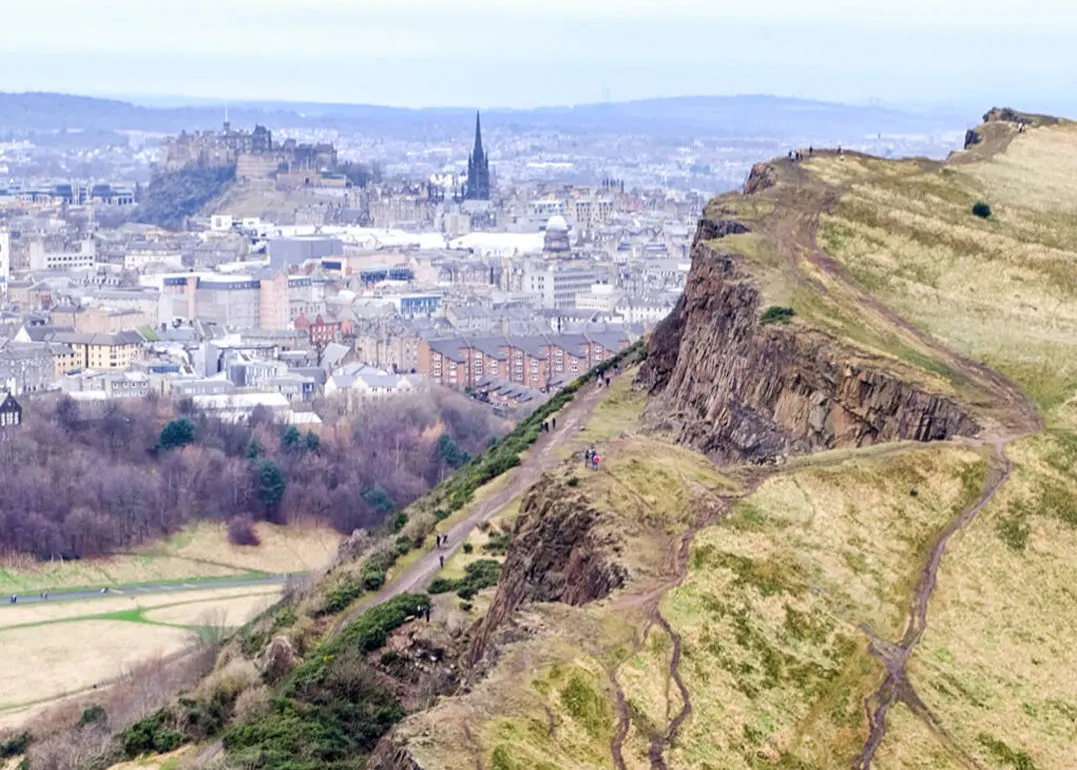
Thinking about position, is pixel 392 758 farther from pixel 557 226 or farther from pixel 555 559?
pixel 557 226

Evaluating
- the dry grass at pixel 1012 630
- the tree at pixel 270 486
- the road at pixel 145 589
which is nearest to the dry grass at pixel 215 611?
the road at pixel 145 589

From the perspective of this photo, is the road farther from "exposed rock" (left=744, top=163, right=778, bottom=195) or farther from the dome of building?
the dome of building

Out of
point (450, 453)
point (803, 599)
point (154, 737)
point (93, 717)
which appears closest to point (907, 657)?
point (803, 599)

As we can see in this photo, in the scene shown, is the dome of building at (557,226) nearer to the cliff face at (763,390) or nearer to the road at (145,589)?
the road at (145,589)

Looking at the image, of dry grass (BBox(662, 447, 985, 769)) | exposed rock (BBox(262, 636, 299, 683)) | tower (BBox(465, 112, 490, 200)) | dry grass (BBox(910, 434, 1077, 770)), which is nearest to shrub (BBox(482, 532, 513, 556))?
exposed rock (BBox(262, 636, 299, 683))

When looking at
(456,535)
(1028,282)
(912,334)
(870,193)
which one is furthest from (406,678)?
(870,193)
